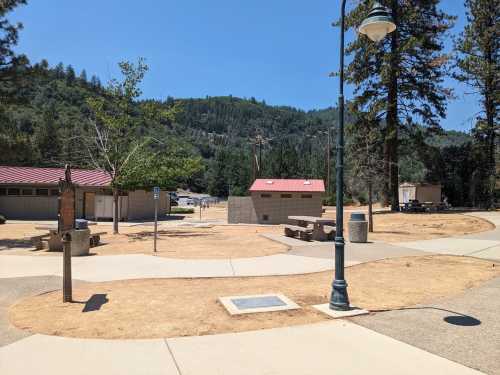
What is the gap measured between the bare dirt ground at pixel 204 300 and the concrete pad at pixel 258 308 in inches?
5.2

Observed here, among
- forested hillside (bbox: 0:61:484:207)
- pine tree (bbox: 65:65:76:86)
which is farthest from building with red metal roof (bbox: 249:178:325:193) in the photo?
pine tree (bbox: 65:65:76:86)

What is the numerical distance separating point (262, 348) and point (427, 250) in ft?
35.9

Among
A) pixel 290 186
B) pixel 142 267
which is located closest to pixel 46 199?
pixel 290 186

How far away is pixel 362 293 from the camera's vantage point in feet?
25.6

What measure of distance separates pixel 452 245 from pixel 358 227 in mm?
3430

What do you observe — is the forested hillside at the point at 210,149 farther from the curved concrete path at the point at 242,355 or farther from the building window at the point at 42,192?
the curved concrete path at the point at 242,355

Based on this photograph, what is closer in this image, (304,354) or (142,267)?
(304,354)

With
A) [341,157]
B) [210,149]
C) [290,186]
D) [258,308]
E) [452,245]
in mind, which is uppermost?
[210,149]

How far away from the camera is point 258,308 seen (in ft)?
21.1

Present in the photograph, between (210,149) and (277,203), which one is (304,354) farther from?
(210,149)

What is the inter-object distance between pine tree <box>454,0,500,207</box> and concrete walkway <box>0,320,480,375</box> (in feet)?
107

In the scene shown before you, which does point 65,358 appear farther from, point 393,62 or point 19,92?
point 393,62

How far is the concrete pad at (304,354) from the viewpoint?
13.7 ft

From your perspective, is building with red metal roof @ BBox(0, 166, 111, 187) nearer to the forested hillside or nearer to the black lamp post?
the forested hillside
